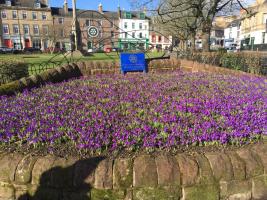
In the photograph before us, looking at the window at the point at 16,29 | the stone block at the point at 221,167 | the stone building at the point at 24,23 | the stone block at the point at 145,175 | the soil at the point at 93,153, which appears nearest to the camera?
the stone block at the point at 145,175

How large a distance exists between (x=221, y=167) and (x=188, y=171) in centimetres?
38

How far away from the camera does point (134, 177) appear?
2535 millimetres

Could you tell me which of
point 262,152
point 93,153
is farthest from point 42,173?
point 262,152

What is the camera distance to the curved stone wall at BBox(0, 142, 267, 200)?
2.55m

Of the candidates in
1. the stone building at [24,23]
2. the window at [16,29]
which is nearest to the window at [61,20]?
the stone building at [24,23]

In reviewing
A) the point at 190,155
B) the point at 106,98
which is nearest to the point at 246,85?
the point at 106,98

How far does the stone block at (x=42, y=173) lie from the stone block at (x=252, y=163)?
2.12m

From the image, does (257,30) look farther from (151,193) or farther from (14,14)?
(14,14)

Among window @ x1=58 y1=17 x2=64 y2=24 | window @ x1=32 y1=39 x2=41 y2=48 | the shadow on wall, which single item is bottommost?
the shadow on wall

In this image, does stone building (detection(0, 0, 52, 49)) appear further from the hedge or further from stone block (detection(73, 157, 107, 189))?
stone block (detection(73, 157, 107, 189))

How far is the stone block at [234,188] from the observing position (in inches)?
105

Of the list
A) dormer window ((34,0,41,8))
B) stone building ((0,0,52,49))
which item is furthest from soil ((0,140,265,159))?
dormer window ((34,0,41,8))

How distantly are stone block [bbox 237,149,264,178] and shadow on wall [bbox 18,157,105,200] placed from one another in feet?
5.37

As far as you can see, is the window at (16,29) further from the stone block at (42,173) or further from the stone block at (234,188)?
the stone block at (234,188)
